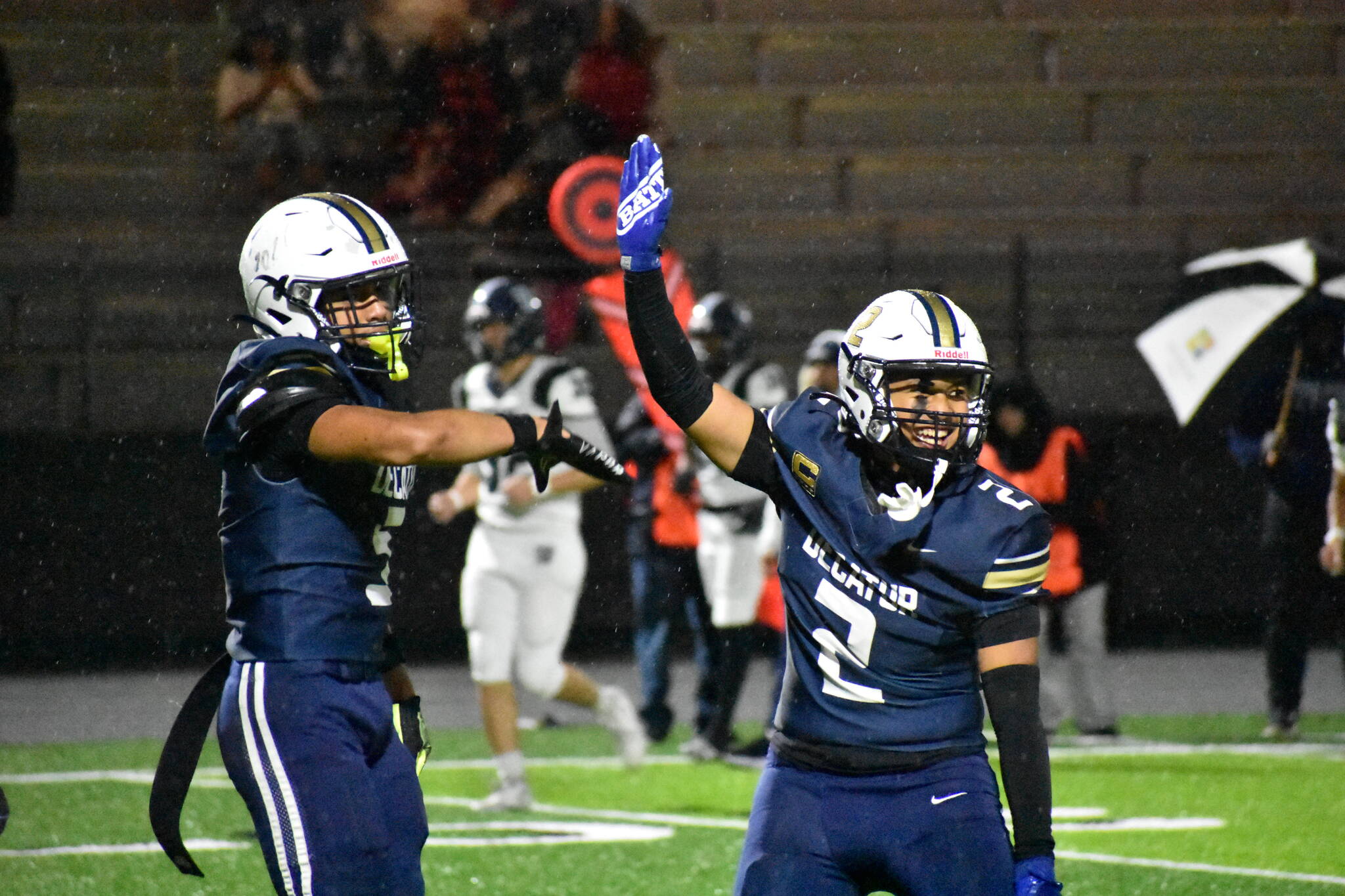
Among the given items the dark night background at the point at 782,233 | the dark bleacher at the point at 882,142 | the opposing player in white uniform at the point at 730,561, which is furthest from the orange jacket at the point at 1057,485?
the dark bleacher at the point at 882,142

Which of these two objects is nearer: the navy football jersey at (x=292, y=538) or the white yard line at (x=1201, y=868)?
the navy football jersey at (x=292, y=538)

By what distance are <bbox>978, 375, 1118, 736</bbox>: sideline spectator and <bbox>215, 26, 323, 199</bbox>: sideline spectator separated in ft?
22.8

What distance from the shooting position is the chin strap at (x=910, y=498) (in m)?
3.38

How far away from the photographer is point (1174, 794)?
23.4 ft

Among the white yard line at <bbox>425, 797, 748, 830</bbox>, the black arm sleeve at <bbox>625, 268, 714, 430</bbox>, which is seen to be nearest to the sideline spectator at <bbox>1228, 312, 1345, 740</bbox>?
the white yard line at <bbox>425, 797, 748, 830</bbox>

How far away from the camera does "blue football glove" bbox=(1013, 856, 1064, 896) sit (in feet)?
10.3

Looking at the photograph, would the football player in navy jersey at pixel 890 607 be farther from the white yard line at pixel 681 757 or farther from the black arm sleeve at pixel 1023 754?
the white yard line at pixel 681 757

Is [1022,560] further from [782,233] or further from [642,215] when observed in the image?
[782,233]

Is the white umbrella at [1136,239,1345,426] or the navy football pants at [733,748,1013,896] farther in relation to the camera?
the white umbrella at [1136,239,1345,426]

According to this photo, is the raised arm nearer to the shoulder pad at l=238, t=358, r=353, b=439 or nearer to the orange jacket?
the shoulder pad at l=238, t=358, r=353, b=439

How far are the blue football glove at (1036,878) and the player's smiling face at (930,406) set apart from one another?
787 mm

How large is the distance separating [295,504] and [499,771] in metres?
3.70

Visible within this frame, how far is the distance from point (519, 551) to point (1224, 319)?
405 cm

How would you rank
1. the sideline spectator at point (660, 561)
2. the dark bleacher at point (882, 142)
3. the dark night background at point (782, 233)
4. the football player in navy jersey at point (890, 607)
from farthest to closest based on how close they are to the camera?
the dark bleacher at point (882, 142) < the dark night background at point (782, 233) < the sideline spectator at point (660, 561) < the football player in navy jersey at point (890, 607)
